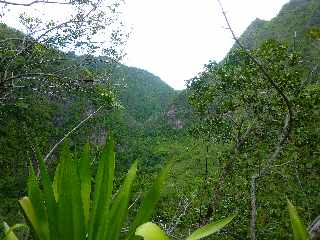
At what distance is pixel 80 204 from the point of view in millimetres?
1090

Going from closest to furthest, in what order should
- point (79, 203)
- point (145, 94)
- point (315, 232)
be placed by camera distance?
point (79, 203) < point (315, 232) < point (145, 94)

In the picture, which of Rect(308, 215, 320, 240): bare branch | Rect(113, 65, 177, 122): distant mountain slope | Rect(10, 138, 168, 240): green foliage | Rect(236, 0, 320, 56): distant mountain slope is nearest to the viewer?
Rect(10, 138, 168, 240): green foliage

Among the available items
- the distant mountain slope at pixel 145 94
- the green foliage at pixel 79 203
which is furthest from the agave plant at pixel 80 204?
the distant mountain slope at pixel 145 94

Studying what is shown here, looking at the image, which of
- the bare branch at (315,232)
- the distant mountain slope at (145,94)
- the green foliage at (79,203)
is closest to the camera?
the green foliage at (79,203)

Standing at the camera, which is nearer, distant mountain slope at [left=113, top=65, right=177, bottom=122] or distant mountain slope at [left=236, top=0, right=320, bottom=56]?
distant mountain slope at [left=236, top=0, right=320, bottom=56]

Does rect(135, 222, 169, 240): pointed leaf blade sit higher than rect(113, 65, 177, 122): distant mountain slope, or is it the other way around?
rect(113, 65, 177, 122): distant mountain slope

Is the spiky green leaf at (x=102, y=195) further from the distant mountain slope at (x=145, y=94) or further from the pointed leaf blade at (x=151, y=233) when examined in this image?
the distant mountain slope at (x=145, y=94)

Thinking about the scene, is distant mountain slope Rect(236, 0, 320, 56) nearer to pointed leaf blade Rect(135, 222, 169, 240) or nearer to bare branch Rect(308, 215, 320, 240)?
bare branch Rect(308, 215, 320, 240)

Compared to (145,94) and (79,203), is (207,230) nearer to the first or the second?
(79,203)

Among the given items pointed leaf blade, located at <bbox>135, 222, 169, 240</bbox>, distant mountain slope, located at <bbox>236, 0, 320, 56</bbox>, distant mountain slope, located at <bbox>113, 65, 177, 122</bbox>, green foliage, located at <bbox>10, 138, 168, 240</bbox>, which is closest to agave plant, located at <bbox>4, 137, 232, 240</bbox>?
green foliage, located at <bbox>10, 138, 168, 240</bbox>

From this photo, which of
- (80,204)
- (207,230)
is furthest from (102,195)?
(207,230)

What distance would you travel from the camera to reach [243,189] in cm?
698

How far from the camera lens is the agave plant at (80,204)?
108 centimetres

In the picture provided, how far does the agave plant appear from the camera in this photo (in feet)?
3.54
